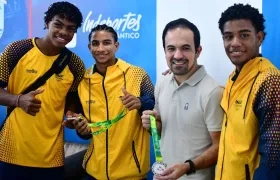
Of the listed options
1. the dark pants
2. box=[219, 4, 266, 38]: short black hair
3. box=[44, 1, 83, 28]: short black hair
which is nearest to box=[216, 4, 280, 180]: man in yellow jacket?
box=[219, 4, 266, 38]: short black hair

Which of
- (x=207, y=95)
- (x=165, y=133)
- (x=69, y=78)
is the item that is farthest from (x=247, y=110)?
(x=69, y=78)

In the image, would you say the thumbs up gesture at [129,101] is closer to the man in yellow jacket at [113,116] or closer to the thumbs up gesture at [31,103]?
the man in yellow jacket at [113,116]

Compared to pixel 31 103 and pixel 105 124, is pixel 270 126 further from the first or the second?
pixel 31 103

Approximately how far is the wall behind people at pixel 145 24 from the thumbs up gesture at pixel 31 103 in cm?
97

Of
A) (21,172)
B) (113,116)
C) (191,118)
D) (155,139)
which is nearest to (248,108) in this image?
(191,118)

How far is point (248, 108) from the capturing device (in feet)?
4.48

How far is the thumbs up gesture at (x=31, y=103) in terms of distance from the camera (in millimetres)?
1884

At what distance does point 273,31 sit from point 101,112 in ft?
3.58

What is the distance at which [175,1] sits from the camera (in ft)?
7.95

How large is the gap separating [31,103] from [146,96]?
626 mm

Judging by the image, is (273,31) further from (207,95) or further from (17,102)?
(17,102)

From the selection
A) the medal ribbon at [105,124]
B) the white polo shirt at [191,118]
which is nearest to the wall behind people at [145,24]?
the white polo shirt at [191,118]

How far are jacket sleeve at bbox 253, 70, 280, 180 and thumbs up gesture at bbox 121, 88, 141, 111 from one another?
74cm

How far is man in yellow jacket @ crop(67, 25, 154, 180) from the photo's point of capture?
76.2 inches
